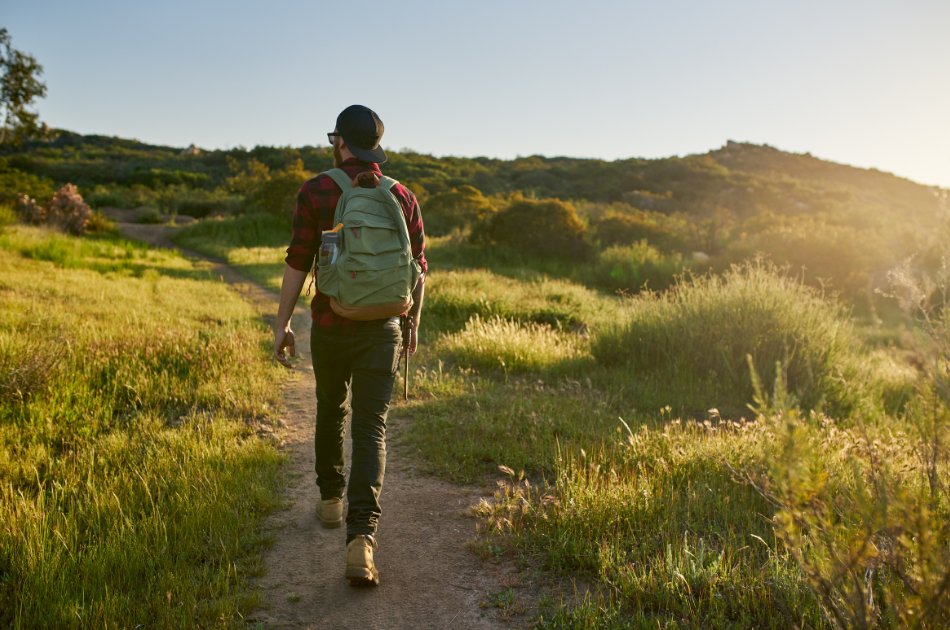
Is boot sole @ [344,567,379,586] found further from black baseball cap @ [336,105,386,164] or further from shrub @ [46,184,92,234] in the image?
shrub @ [46,184,92,234]

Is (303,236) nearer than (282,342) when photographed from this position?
Yes

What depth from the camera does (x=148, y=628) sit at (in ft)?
7.38

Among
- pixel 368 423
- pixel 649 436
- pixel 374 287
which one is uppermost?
pixel 374 287

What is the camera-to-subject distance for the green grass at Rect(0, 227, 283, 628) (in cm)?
240

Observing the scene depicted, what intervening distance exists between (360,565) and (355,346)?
1.10 metres

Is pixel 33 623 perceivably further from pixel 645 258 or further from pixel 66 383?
pixel 645 258

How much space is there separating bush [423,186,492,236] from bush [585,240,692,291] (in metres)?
8.36

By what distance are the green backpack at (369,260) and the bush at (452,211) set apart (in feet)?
70.2

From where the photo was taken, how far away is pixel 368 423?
8.96 ft

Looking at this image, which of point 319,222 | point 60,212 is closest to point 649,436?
point 319,222

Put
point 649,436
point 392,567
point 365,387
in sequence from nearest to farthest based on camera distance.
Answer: point 365,387 < point 392,567 < point 649,436

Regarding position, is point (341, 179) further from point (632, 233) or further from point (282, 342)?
point (632, 233)

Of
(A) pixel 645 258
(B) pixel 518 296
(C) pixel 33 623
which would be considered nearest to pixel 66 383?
(C) pixel 33 623

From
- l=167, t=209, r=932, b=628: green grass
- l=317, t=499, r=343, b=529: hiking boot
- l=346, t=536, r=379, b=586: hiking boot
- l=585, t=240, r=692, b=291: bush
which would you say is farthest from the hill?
l=317, t=499, r=343, b=529: hiking boot
